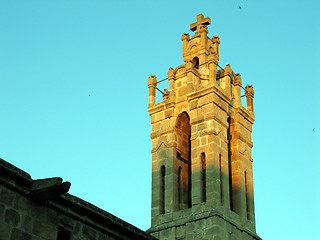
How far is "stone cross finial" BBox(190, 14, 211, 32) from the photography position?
1368 inches

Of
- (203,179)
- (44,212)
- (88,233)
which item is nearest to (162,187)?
(203,179)

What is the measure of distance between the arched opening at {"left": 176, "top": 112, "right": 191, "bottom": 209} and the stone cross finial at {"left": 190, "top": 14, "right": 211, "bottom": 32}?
17.0 feet

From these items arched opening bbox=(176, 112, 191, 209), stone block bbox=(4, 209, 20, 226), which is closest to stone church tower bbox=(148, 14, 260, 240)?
arched opening bbox=(176, 112, 191, 209)

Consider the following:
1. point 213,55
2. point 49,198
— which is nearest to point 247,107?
point 213,55

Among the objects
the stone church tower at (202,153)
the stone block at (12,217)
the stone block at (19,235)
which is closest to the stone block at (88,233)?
the stone block at (19,235)

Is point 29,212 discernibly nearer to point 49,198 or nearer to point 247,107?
point 49,198

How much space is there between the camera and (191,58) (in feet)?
111

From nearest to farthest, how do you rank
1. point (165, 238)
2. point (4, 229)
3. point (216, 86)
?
point (4, 229), point (165, 238), point (216, 86)

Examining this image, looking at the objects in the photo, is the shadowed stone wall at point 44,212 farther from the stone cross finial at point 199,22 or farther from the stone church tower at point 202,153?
the stone cross finial at point 199,22

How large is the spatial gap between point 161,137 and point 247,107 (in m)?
4.71

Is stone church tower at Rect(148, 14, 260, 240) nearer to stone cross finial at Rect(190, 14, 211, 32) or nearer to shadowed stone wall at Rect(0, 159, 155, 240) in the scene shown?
stone cross finial at Rect(190, 14, 211, 32)

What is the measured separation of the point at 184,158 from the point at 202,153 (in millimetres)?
1731

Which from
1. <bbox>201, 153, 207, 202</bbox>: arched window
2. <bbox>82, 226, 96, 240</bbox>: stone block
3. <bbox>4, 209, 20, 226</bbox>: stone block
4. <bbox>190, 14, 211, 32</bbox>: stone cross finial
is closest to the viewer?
<bbox>4, 209, 20, 226</bbox>: stone block

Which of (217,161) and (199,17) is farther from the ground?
(199,17)
